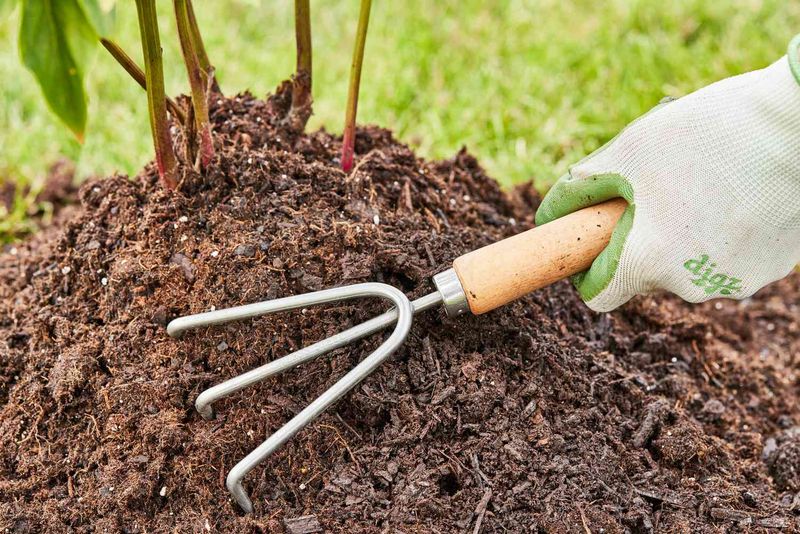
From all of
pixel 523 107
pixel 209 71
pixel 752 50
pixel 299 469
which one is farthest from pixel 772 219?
pixel 752 50

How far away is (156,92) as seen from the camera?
1556 millimetres

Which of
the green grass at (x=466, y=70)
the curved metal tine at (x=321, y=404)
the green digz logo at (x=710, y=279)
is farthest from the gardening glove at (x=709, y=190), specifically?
the green grass at (x=466, y=70)

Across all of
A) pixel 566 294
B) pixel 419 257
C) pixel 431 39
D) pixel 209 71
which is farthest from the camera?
pixel 431 39

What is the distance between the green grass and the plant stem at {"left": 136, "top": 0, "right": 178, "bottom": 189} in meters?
1.14

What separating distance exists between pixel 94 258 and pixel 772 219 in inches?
59.1

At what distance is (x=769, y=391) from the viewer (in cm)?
211

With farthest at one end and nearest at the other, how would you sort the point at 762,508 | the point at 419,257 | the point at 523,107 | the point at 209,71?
the point at 523,107, the point at 209,71, the point at 419,257, the point at 762,508

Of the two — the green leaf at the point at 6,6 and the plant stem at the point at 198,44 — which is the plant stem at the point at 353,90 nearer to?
the plant stem at the point at 198,44

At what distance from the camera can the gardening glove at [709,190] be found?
1.42 meters

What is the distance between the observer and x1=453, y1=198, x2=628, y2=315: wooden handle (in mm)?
1490

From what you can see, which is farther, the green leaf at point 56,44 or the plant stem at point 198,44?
the plant stem at point 198,44

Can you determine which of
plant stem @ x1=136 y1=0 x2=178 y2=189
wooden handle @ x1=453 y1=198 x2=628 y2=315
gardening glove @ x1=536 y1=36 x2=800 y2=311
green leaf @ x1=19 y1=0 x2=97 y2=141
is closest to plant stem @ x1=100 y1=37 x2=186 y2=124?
plant stem @ x1=136 y1=0 x2=178 y2=189

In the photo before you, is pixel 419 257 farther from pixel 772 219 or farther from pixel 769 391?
pixel 769 391

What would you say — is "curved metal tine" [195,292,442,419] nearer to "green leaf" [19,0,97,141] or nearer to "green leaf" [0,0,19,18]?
"green leaf" [19,0,97,141]
